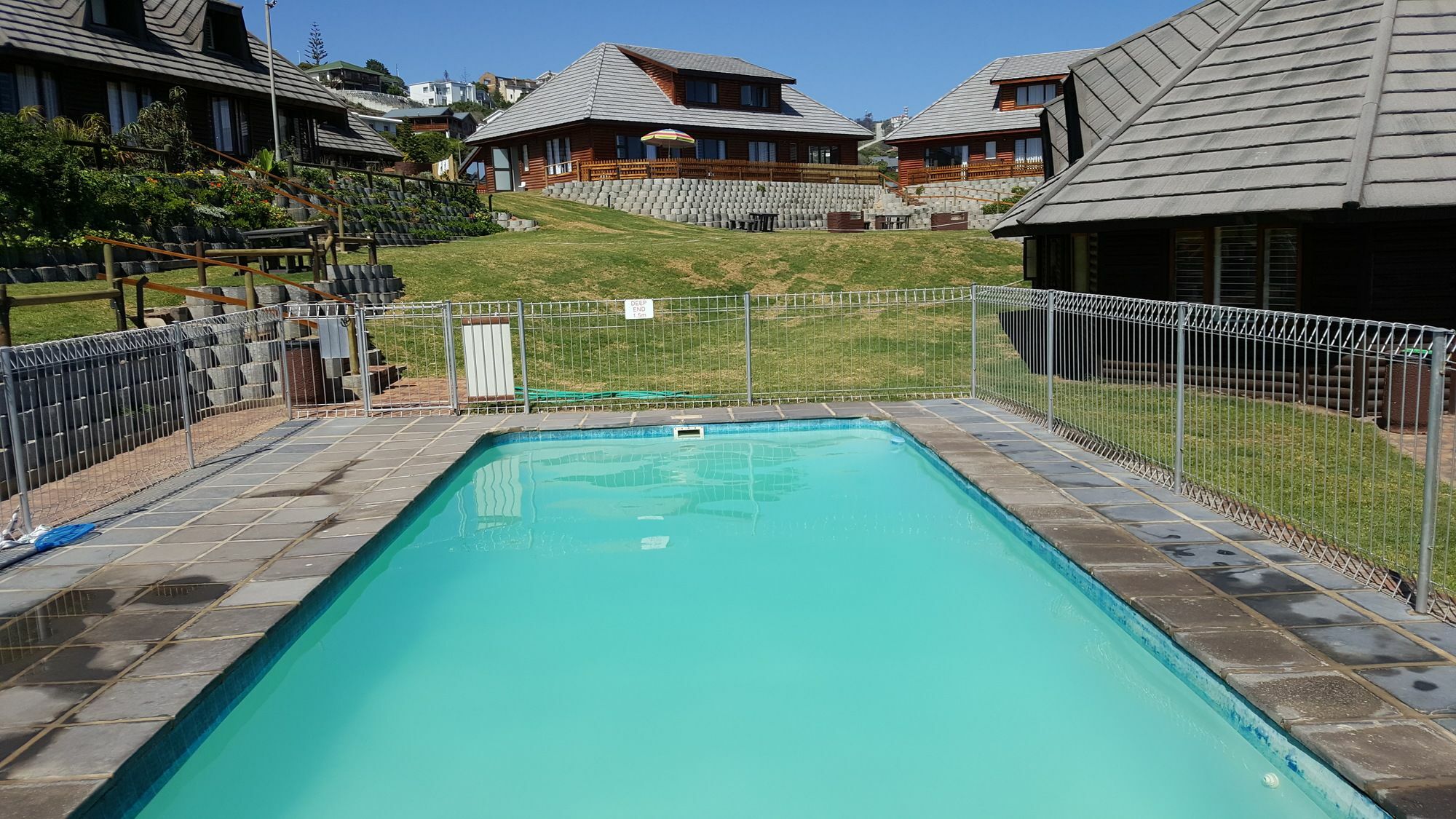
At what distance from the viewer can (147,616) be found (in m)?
6.89

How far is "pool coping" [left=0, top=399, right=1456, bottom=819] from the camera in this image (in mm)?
4832

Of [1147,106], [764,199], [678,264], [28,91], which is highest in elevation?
[28,91]

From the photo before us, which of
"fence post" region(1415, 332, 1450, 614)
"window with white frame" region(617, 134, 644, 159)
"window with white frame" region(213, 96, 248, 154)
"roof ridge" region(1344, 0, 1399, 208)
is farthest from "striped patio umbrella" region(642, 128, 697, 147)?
"fence post" region(1415, 332, 1450, 614)

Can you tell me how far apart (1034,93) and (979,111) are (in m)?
2.74

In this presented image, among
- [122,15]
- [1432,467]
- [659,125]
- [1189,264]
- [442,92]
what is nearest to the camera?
[1432,467]

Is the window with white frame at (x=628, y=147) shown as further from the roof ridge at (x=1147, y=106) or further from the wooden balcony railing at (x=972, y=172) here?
the roof ridge at (x=1147, y=106)

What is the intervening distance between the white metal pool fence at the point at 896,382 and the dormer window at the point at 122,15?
60.6 ft

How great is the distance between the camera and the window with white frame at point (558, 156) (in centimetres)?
4728

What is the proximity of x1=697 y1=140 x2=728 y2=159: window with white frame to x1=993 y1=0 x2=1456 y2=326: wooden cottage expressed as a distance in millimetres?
32763

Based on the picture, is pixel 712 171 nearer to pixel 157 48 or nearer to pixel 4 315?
pixel 157 48

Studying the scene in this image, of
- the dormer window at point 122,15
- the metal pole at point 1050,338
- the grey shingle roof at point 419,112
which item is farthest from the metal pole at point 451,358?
the grey shingle roof at point 419,112

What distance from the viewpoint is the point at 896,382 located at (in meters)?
17.8

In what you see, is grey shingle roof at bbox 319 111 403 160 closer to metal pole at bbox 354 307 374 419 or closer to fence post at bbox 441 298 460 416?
metal pole at bbox 354 307 374 419

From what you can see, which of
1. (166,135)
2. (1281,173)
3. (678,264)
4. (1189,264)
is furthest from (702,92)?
(1281,173)
